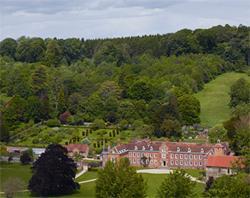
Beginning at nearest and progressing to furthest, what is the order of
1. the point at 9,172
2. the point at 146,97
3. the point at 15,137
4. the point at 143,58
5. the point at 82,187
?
the point at 82,187
the point at 9,172
the point at 15,137
the point at 146,97
the point at 143,58

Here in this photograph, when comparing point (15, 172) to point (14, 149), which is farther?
point (14, 149)

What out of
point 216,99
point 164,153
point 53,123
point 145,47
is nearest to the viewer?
point 164,153

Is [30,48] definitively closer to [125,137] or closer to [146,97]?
[146,97]

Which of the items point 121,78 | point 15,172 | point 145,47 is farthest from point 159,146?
point 145,47

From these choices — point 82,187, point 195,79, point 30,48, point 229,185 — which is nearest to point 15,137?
point 82,187

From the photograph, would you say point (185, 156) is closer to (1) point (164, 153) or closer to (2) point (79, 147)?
(1) point (164, 153)

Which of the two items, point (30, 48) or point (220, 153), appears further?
point (30, 48)
